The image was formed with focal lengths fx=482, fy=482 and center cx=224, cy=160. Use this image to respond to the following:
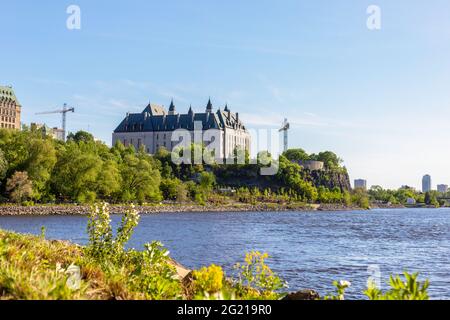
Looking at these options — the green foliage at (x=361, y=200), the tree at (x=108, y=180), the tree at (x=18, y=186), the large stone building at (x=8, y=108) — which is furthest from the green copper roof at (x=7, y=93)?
the green foliage at (x=361, y=200)

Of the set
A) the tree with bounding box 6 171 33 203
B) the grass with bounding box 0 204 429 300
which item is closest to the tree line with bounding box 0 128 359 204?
the tree with bounding box 6 171 33 203

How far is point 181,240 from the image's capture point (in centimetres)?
3553

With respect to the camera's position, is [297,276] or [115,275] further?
[297,276]

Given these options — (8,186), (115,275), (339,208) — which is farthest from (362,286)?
(339,208)

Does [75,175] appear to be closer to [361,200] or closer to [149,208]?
[149,208]

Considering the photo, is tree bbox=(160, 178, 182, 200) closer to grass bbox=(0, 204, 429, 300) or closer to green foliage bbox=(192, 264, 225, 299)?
grass bbox=(0, 204, 429, 300)

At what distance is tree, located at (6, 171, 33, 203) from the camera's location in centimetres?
6662

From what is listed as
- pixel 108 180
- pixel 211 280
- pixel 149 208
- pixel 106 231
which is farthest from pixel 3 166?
pixel 211 280

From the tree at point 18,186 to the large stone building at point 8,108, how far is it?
319ft

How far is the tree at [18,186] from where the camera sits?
66.6m

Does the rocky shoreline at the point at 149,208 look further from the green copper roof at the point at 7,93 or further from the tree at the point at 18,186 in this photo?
the green copper roof at the point at 7,93

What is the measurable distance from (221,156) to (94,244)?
152 m

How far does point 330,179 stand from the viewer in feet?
602

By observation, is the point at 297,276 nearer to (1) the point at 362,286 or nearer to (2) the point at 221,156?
(1) the point at 362,286
